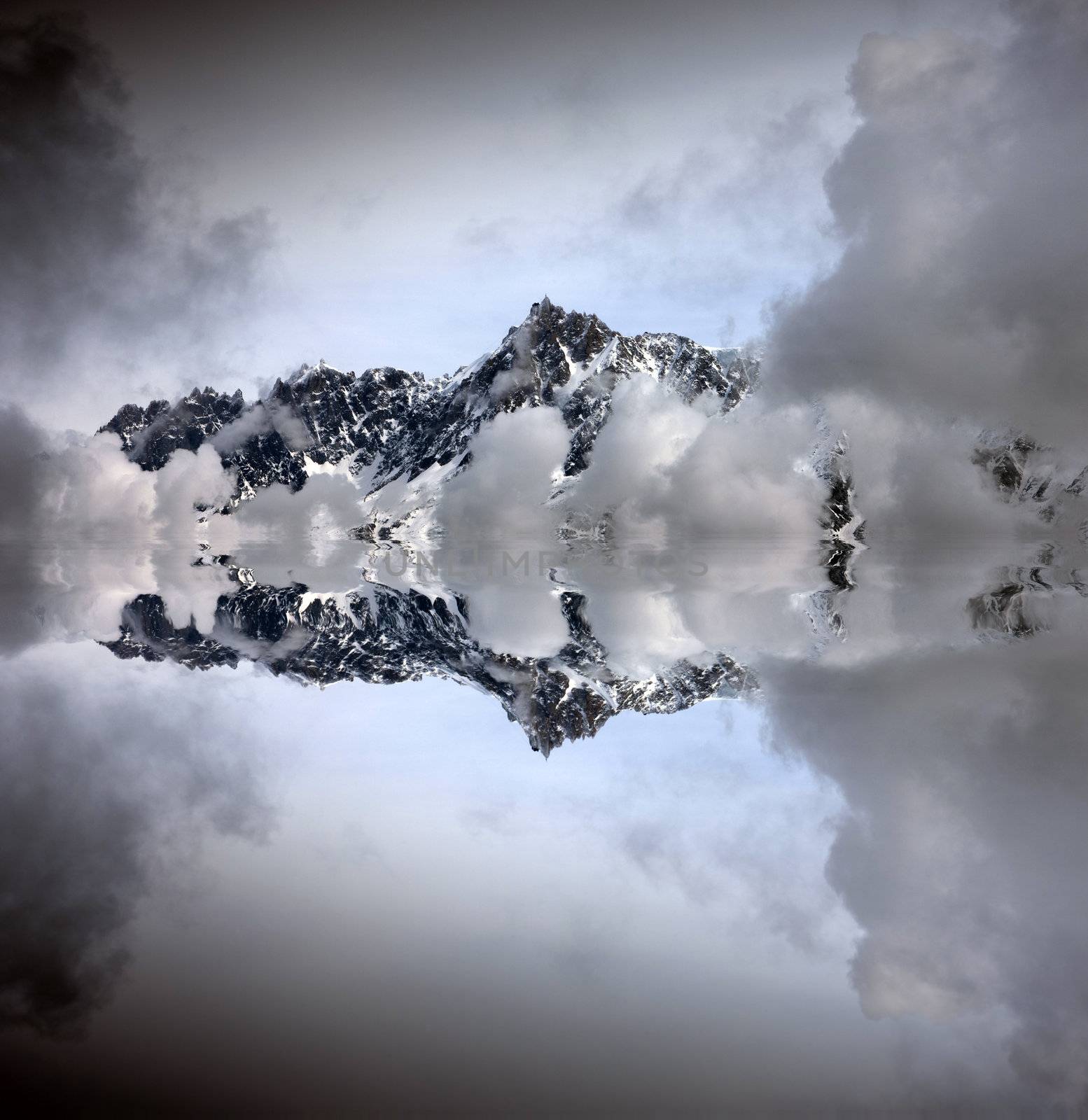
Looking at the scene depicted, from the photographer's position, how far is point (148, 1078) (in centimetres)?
568

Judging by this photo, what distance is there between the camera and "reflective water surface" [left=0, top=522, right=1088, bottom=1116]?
579 cm

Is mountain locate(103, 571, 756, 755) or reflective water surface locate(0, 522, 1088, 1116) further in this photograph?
mountain locate(103, 571, 756, 755)

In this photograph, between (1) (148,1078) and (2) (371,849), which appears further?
(2) (371,849)

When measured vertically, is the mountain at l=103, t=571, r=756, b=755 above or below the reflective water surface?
above

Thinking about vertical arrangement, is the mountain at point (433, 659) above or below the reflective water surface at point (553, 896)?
above

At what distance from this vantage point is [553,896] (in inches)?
316

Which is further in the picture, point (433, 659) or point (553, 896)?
point (433, 659)

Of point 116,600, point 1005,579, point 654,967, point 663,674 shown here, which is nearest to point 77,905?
point 654,967

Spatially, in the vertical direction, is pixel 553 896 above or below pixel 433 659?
below

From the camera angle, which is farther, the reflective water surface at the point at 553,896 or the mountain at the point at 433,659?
the mountain at the point at 433,659

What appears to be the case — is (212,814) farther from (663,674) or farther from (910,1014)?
(663,674)

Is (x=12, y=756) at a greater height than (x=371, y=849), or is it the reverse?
(x=12, y=756)

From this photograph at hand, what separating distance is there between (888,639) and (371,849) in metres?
17.9

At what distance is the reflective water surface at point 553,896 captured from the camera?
19.0ft
